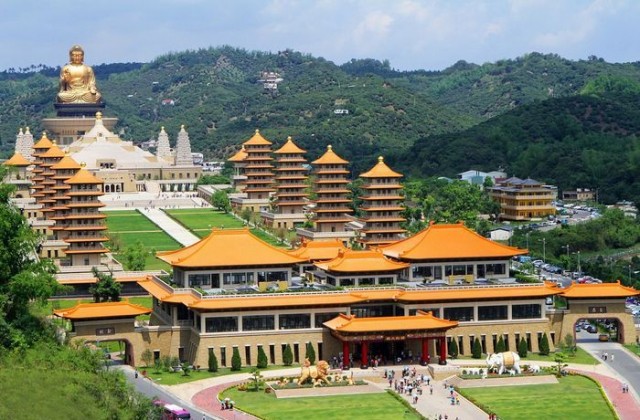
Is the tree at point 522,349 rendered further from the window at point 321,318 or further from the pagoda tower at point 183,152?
the pagoda tower at point 183,152

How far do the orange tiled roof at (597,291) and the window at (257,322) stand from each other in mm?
13960

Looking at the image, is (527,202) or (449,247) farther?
(527,202)

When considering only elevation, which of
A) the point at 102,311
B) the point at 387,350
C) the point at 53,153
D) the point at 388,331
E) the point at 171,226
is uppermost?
the point at 53,153

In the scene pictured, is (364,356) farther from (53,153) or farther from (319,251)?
(53,153)

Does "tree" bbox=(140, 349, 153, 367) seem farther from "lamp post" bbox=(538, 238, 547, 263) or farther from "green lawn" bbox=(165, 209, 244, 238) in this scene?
"green lawn" bbox=(165, 209, 244, 238)

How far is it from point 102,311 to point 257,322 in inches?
268

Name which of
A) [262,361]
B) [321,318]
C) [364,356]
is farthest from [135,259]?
[364,356]

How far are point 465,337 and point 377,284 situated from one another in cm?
542

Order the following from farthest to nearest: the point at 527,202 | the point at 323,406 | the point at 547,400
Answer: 1. the point at 527,202
2. the point at 547,400
3. the point at 323,406

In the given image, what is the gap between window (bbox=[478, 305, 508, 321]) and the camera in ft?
240

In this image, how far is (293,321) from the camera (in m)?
70.8

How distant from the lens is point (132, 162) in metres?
152

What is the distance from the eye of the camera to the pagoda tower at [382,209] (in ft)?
315

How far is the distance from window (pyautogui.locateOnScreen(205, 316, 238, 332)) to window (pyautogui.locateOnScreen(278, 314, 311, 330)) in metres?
2.10
